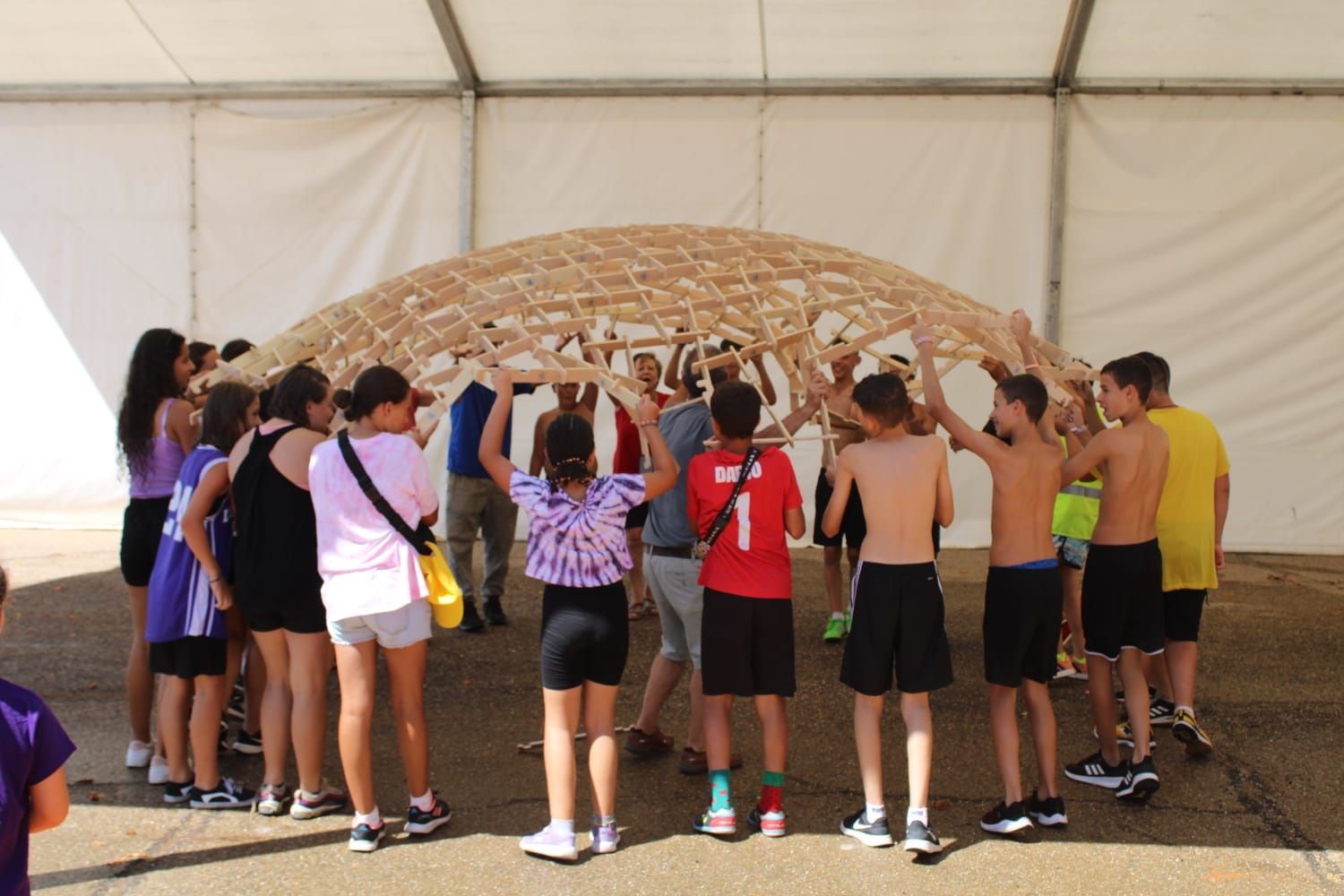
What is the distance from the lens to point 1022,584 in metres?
4.37

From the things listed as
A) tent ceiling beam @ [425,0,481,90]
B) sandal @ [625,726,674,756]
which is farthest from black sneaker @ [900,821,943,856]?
tent ceiling beam @ [425,0,481,90]

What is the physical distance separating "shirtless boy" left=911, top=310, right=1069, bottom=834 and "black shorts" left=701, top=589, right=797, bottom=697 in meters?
0.78

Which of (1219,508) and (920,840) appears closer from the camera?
(920,840)

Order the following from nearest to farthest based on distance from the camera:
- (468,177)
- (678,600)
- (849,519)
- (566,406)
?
(678,600)
(849,519)
(566,406)
(468,177)

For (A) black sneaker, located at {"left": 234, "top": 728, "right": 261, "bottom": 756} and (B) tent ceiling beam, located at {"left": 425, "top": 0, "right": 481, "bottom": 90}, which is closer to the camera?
(A) black sneaker, located at {"left": 234, "top": 728, "right": 261, "bottom": 756}

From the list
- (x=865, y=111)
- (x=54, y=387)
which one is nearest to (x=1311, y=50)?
(x=865, y=111)

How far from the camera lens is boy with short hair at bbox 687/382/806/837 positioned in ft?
14.1

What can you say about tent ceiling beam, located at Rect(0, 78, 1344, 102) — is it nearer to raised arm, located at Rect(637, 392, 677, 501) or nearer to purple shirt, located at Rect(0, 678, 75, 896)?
raised arm, located at Rect(637, 392, 677, 501)

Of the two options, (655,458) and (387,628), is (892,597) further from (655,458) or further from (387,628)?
(387,628)

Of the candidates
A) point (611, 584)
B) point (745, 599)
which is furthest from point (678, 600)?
point (611, 584)

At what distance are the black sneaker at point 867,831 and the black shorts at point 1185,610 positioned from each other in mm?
1784

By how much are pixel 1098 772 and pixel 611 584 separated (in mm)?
2269

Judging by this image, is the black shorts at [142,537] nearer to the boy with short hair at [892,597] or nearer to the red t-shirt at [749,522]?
the red t-shirt at [749,522]

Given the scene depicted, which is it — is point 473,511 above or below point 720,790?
above
